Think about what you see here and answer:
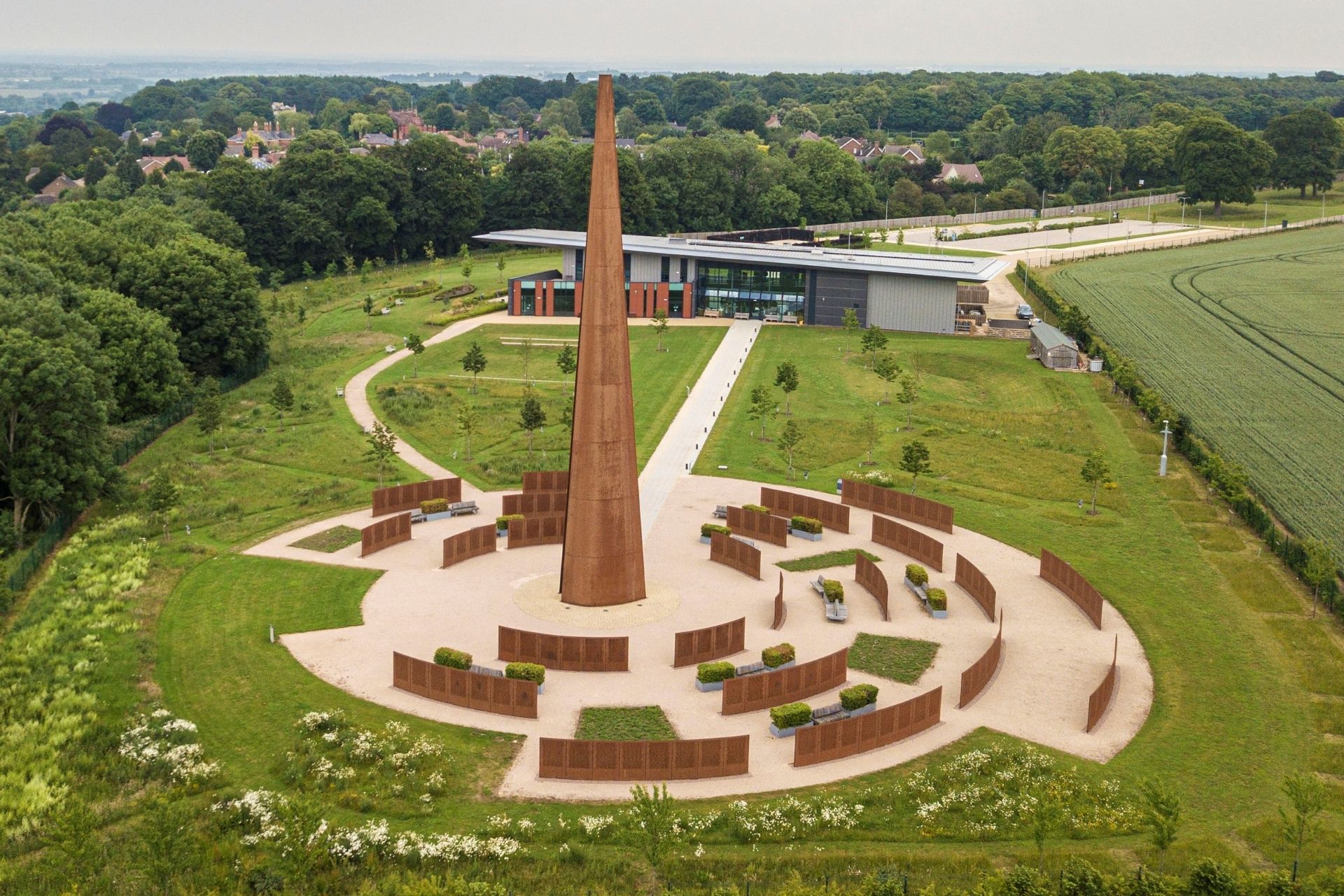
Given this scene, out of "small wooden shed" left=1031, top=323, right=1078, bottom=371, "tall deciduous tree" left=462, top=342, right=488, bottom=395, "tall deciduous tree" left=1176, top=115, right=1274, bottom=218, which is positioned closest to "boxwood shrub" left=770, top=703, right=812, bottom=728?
"tall deciduous tree" left=462, top=342, right=488, bottom=395

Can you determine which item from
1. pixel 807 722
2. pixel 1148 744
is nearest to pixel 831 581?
pixel 807 722

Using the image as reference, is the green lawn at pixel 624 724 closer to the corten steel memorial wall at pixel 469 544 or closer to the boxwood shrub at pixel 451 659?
the boxwood shrub at pixel 451 659

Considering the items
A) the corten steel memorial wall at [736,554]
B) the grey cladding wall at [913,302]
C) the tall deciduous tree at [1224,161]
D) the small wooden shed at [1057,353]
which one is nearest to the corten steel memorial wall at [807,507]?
the corten steel memorial wall at [736,554]

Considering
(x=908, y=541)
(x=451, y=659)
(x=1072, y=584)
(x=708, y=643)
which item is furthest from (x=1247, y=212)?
(x=451, y=659)

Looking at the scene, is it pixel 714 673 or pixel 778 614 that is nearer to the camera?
pixel 714 673

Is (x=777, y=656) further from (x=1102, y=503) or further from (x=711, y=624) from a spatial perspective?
(x=1102, y=503)

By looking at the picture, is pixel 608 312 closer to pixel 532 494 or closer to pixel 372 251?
pixel 532 494
